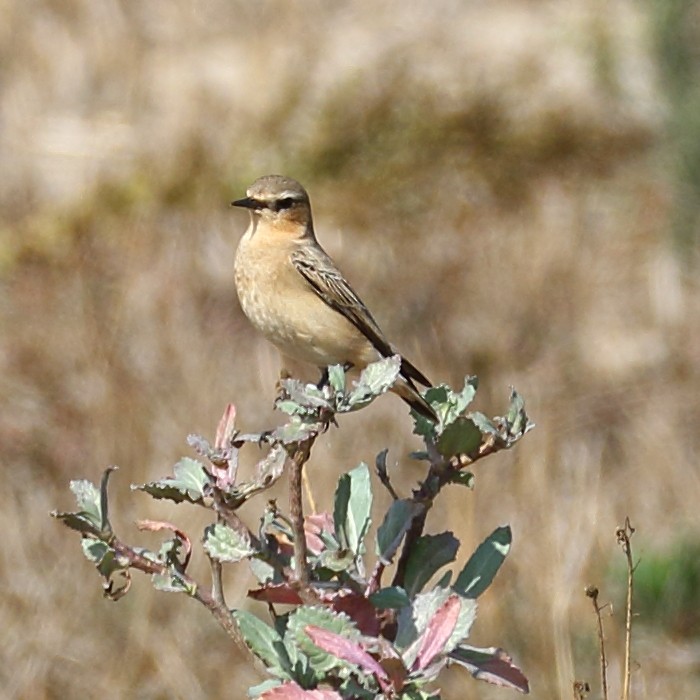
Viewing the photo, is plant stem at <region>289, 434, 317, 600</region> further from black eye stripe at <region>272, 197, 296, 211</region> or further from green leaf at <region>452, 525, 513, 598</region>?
black eye stripe at <region>272, 197, 296, 211</region>

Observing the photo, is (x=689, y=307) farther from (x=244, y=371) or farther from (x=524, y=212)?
(x=244, y=371)

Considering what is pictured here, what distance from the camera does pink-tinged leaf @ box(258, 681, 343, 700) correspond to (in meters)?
1.53

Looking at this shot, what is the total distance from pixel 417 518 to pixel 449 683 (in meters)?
3.07

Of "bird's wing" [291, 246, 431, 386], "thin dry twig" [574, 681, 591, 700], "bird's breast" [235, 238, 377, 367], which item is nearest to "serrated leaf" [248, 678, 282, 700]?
"thin dry twig" [574, 681, 591, 700]

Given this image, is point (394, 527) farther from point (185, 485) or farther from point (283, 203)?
point (283, 203)

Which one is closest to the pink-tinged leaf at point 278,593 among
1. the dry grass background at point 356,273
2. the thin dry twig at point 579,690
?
the thin dry twig at point 579,690

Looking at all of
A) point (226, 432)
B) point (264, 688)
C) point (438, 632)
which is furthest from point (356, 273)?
point (438, 632)

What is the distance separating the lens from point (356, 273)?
7.86 meters

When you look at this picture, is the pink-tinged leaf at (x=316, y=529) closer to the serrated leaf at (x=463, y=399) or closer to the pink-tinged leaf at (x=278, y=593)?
the pink-tinged leaf at (x=278, y=593)

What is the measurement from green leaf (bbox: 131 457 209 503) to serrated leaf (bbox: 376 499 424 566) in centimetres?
21

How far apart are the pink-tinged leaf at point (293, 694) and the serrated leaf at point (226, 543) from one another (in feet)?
0.49

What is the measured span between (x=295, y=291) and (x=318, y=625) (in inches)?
92.7

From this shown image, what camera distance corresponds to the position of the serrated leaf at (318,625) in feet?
4.97

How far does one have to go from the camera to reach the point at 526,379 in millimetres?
7402
